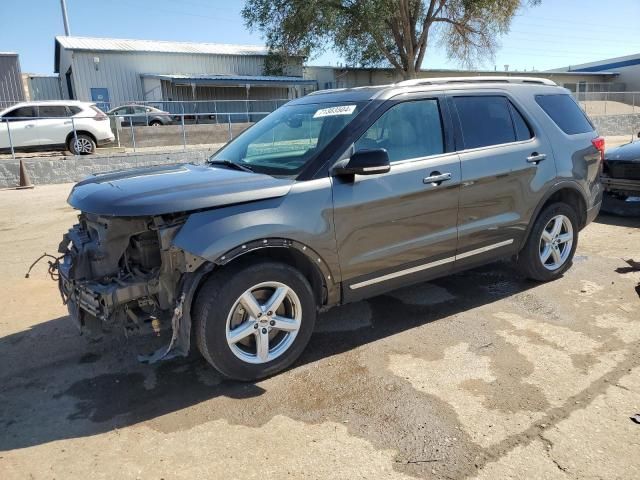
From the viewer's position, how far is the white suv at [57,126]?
15539mm

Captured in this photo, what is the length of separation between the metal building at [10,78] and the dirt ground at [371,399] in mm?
26582

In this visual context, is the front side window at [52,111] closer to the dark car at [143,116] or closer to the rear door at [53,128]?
the rear door at [53,128]

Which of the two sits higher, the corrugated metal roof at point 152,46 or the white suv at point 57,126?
the corrugated metal roof at point 152,46

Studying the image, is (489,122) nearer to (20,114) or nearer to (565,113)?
(565,113)

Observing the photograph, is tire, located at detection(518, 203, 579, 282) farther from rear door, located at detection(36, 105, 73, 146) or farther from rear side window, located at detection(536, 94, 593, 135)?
rear door, located at detection(36, 105, 73, 146)

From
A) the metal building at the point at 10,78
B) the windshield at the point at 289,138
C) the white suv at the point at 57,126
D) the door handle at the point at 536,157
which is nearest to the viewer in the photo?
the windshield at the point at 289,138

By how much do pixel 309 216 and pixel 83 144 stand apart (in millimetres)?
14747

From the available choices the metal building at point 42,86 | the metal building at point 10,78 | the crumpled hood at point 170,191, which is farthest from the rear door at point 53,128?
the metal building at point 42,86

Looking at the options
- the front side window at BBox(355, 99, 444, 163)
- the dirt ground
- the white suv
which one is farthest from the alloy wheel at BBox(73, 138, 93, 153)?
the front side window at BBox(355, 99, 444, 163)

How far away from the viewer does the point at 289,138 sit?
4.16 m

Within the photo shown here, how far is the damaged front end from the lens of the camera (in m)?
3.09

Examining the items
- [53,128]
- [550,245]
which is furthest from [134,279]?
[53,128]

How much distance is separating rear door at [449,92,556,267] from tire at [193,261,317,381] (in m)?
1.55

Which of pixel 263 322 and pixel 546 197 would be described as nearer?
pixel 263 322
